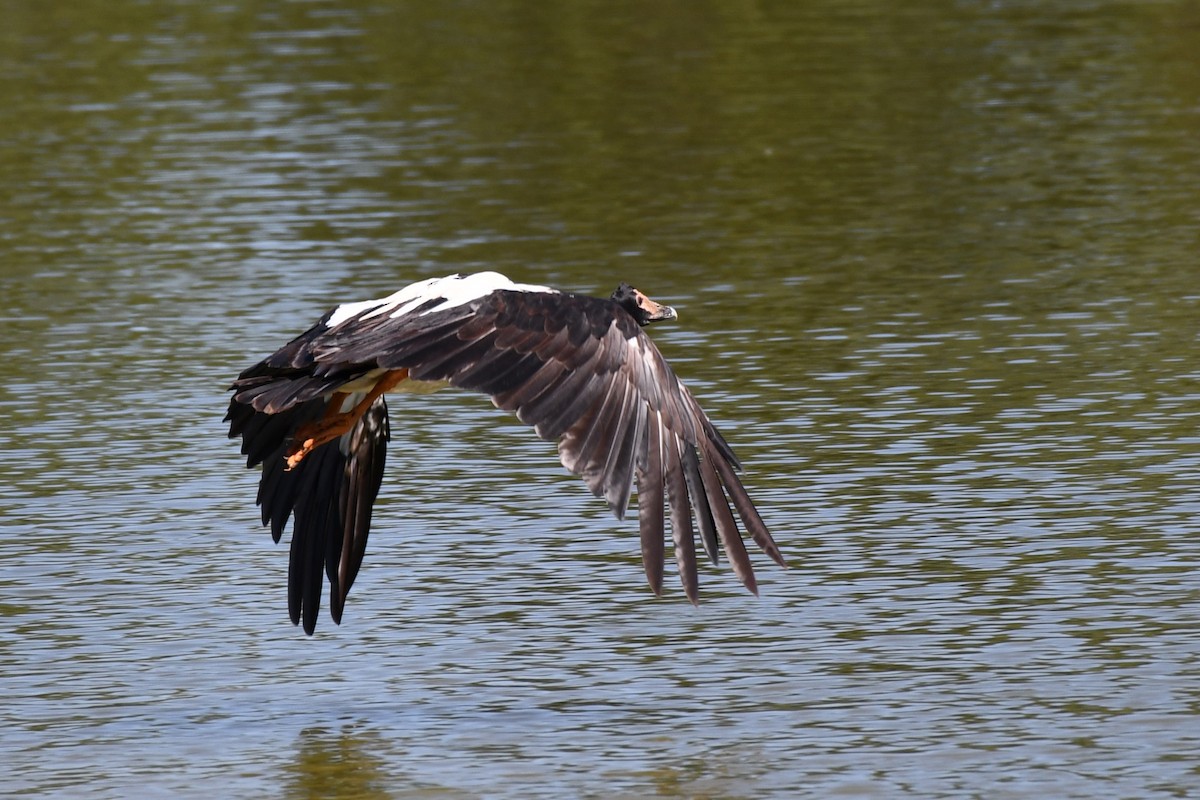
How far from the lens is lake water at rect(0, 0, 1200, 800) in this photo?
8758 millimetres

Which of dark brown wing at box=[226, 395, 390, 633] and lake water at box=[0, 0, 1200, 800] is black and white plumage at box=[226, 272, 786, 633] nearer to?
dark brown wing at box=[226, 395, 390, 633]

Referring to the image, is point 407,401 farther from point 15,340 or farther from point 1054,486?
point 1054,486

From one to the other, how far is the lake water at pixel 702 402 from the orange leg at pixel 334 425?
2.80 ft

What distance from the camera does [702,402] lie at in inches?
528

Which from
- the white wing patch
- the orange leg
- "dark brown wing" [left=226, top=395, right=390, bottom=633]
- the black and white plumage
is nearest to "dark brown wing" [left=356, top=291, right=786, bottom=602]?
the black and white plumage

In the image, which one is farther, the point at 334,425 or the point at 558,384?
the point at 334,425

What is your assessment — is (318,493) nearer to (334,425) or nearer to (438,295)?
(334,425)

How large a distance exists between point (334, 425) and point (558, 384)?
1468 millimetres

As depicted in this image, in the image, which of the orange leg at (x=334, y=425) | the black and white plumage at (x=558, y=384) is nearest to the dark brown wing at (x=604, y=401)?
the black and white plumage at (x=558, y=384)

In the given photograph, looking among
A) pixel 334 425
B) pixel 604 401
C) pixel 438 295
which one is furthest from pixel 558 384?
pixel 334 425

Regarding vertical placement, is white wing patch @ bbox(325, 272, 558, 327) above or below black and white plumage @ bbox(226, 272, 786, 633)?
above

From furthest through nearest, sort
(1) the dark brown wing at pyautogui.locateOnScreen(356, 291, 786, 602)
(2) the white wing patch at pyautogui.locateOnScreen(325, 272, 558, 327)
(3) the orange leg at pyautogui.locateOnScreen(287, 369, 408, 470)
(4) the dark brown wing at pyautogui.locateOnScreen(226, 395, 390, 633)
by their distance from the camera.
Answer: (4) the dark brown wing at pyautogui.locateOnScreen(226, 395, 390, 633)
(3) the orange leg at pyautogui.locateOnScreen(287, 369, 408, 470)
(2) the white wing patch at pyautogui.locateOnScreen(325, 272, 558, 327)
(1) the dark brown wing at pyautogui.locateOnScreen(356, 291, 786, 602)

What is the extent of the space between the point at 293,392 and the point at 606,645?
1729 mm

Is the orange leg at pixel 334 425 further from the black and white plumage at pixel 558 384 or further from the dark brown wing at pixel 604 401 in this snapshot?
the dark brown wing at pixel 604 401
